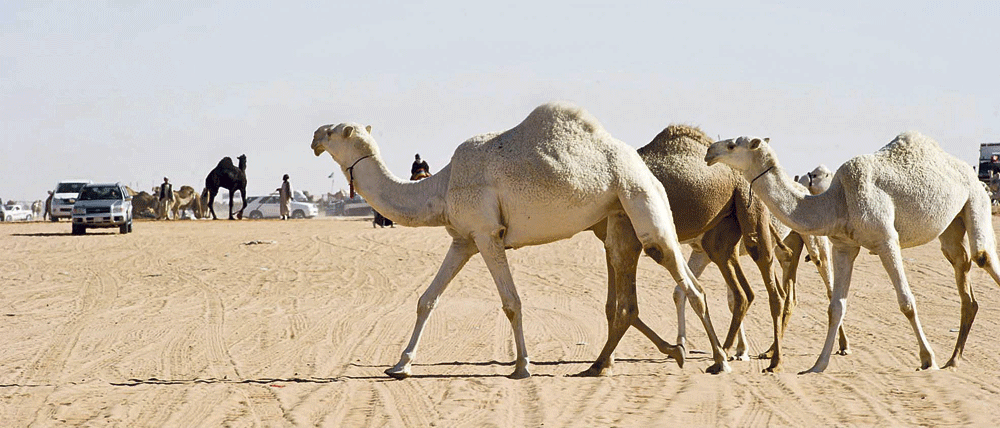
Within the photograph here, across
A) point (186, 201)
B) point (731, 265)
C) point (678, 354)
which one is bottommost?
point (678, 354)

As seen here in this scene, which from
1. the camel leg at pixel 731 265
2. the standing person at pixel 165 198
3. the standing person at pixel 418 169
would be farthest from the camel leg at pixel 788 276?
the standing person at pixel 165 198

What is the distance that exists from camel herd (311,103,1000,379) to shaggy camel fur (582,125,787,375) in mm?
16

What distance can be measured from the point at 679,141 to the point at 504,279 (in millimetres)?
2850

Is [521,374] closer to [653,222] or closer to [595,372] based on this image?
[595,372]

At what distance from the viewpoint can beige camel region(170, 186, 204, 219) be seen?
54.8 metres

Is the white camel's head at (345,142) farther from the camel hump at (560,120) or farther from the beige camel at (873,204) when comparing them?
the beige camel at (873,204)

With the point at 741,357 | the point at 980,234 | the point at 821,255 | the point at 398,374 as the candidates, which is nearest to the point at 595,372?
the point at 398,374

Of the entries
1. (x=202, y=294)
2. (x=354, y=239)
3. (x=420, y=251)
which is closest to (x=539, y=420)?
(x=202, y=294)

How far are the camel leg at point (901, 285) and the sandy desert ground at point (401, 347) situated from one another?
597 millimetres

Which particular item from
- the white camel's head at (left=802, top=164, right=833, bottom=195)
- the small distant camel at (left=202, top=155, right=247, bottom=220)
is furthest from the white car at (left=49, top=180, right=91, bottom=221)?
the white camel's head at (left=802, top=164, right=833, bottom=195)

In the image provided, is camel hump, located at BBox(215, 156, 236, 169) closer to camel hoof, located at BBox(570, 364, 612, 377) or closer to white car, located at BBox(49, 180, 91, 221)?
white car, located at BBox(49, 180, 91, 221)

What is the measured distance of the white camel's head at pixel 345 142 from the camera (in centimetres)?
1161

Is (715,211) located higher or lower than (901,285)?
higher

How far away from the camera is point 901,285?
37.0 ft
